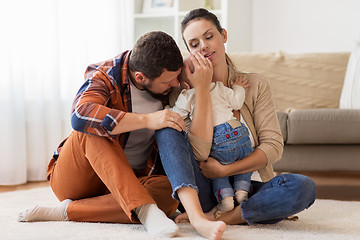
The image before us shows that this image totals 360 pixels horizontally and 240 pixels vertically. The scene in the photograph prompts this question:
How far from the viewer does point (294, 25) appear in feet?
13.6

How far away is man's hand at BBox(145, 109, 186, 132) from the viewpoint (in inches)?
60.9

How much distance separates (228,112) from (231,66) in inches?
10.8

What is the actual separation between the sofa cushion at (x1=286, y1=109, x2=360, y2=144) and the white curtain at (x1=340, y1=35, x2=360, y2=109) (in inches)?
16.6

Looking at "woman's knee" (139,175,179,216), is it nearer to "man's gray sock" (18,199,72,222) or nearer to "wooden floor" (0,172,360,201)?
"man's gray sock" (18,199,72,222)

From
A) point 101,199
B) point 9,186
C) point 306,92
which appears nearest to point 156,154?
point 101,199

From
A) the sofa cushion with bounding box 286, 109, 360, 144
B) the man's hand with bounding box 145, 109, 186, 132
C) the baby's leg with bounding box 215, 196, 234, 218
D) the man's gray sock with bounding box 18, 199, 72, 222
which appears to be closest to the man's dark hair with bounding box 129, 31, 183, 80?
the man's hand with bounding box 145, 109, 186, 132

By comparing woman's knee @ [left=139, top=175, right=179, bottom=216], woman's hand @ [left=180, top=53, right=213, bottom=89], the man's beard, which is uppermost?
woman's hand @ [left=180, top=53, right=213, bottom=89]

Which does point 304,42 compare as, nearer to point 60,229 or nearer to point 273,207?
point 273,207

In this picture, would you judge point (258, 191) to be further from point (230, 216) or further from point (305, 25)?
point (305, 25)

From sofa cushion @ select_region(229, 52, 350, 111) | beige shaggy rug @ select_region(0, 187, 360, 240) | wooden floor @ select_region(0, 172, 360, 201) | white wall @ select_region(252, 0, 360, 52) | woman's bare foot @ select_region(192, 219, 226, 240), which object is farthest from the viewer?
white wall @ select_region(252, 0, 360, 52)

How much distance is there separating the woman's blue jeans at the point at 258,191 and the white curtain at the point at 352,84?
1744 millimetres

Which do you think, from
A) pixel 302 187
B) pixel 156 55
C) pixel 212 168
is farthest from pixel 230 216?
pixel 156 55

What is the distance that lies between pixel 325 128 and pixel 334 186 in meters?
0.53

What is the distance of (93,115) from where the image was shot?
155cm
